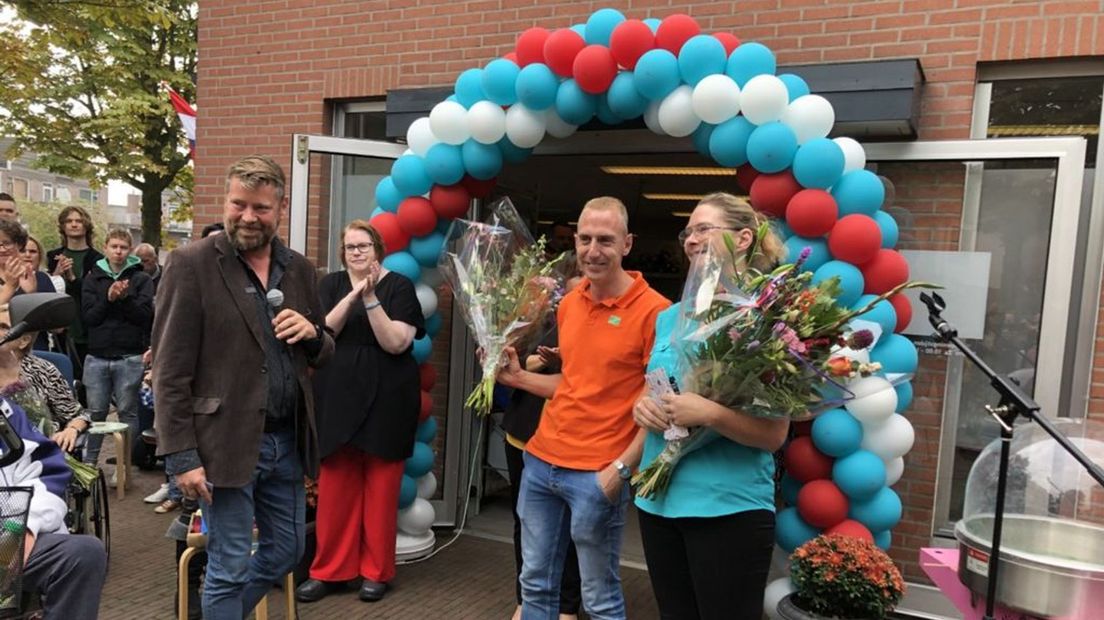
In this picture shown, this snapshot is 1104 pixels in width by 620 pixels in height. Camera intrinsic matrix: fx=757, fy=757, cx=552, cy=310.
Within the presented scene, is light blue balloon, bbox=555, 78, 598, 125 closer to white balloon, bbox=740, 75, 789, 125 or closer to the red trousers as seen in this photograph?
white balloon, bbox=740, 75, 789, 125

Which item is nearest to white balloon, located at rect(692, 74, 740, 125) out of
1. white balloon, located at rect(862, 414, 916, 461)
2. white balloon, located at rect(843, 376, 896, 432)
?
white balloon, located at rect(843, 376, 896, 432)

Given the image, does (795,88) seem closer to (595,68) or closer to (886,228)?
(886,228)

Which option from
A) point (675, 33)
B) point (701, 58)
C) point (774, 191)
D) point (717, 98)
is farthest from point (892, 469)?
point (675, 33)

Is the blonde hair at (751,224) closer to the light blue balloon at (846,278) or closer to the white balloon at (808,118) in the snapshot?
the light blue balloon at (846,278)

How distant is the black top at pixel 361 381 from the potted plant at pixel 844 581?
2.25 metres

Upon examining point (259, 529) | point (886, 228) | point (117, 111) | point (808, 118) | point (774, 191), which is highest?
point (117, 111)

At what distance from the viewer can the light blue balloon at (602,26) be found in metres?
3.86

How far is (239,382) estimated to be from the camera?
2.80 m

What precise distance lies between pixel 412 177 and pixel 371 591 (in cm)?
235

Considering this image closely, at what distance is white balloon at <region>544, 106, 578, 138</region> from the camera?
412cm

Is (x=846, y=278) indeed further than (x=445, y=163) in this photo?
No

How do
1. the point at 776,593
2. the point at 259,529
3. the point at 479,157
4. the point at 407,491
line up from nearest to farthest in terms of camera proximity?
1. the point at 259,529
2. the point at 776,593
3. the point at 479,157
4. the point at 407,491

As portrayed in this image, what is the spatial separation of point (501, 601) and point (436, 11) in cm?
398

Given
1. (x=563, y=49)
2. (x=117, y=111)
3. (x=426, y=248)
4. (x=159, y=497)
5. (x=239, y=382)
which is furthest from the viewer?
(x=117, y=111)
